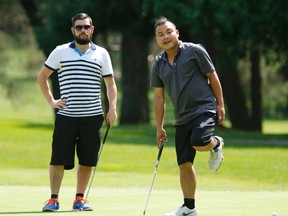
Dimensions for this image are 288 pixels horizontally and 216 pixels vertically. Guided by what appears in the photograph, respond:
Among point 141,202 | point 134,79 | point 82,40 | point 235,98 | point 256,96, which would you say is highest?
point 82,40

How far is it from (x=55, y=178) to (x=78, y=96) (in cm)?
96

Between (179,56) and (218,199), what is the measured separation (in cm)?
242

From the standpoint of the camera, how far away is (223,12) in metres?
27.5

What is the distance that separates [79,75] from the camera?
1027 cm

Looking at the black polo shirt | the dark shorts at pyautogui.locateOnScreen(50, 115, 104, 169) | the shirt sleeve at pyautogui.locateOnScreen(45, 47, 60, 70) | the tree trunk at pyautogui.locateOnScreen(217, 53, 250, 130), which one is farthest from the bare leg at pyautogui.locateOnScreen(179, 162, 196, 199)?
the tree trunk at pyautogui.locateOnScreen(217, 53, 250, 130)

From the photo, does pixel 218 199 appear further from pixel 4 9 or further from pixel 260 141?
pixel 4 9

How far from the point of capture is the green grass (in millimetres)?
10531

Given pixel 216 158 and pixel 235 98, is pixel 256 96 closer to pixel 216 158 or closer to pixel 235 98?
pixel 235 98

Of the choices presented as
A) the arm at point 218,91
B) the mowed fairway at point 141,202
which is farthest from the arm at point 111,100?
the arm at point 218,91

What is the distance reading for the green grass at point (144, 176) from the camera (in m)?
10.5

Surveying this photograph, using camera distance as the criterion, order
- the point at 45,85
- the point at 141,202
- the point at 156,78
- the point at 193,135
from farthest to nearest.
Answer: the point at 141,202, the point at 45,85, the point at 156,78, the point at 193,135

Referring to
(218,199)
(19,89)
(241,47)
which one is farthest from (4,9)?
(218,199)

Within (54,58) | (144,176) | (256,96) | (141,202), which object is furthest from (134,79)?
(54,58)

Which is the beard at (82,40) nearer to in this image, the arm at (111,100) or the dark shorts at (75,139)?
the arm at (111,100)
